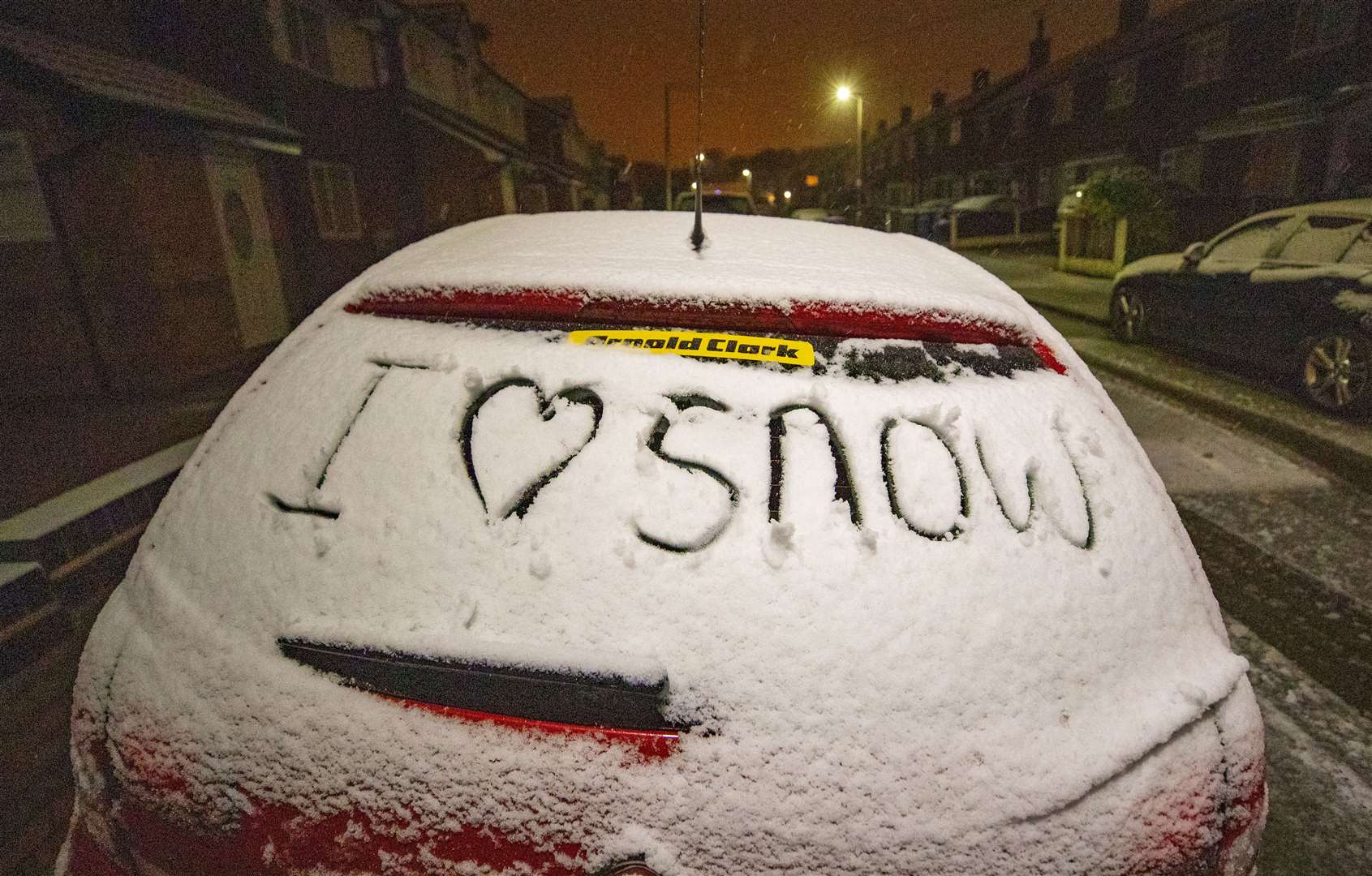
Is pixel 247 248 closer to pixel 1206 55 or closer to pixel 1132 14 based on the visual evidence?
pixel 1206 55

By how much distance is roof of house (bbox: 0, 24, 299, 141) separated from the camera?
7.27 metres

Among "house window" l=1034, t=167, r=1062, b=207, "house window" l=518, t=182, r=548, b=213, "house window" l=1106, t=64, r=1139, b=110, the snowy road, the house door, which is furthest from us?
"house window" l=1034, t=167, r=1062, b=207

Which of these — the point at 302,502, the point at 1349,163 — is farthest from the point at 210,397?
the point at 1349,163

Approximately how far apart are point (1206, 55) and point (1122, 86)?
4.77 metres

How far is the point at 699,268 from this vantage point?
56.3 inches

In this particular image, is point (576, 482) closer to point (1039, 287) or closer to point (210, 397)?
point (210, 397)

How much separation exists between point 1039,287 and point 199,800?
652 inches

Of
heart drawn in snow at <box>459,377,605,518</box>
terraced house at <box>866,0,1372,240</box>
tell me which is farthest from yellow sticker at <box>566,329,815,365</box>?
terraced house at <box>866,0,1372,240</box>

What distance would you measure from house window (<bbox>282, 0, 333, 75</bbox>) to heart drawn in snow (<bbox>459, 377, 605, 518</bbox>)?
53.2 ft

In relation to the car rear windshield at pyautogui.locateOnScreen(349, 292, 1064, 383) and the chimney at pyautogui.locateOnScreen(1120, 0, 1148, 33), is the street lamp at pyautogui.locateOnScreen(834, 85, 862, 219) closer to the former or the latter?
the chimney at pyautogui.locateOnScreen(1120, 0, 1148, 33)

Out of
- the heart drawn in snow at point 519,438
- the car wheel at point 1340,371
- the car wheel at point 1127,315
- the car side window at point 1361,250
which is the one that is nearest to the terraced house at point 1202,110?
the car wheel at point 1127,315

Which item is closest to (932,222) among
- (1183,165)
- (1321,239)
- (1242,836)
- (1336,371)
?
(1183,165)

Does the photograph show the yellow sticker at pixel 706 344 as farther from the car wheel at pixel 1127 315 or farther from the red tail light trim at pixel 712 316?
the car wheel at pixel 1127 315

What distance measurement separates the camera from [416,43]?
2064cm
